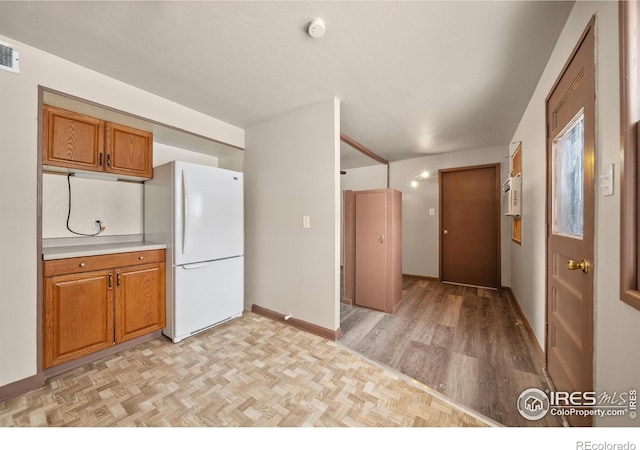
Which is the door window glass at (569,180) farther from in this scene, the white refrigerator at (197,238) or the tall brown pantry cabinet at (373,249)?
the white refrigerator at (197,238)

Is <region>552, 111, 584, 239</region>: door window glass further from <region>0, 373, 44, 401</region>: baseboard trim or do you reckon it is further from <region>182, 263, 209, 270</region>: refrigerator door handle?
<region>0, 373, 44, 401</region>: baseboard trim

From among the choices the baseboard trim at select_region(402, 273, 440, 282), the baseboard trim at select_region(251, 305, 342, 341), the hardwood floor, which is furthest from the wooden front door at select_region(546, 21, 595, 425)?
the baseboard trim at select_region(402, 273, 440, 282)

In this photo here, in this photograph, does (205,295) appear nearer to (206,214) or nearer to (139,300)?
(139,300)

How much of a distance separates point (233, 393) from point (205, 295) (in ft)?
3.78

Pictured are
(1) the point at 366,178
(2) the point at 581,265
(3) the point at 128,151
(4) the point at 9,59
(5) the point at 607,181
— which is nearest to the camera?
(5) the point at 607,181

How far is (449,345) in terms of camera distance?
2180 mm

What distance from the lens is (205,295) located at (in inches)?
96.7

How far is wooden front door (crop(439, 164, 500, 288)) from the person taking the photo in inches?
155

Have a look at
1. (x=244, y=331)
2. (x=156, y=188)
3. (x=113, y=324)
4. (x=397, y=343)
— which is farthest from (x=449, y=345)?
(x=156, y=188)

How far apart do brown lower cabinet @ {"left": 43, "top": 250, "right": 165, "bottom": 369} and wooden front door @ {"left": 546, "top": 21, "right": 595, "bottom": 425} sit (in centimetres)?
312
